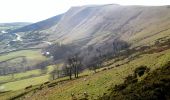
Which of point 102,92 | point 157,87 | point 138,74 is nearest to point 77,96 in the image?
point 102,92

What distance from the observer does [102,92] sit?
213ft

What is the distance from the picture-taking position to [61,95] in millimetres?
79125

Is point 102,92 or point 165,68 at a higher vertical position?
point 165,68

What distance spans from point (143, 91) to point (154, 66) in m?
16.6

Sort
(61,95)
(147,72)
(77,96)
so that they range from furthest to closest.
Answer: (61,95) < (77,96) < (147,72)

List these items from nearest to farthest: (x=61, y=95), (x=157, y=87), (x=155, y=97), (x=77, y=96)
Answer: (x=155, y=97), (x=157, y=87), (x=77, y=96), (x=61, y=95)

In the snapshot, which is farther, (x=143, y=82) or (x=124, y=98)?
(x=143, y=82)

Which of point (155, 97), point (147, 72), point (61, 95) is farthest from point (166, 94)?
point (61, 95)

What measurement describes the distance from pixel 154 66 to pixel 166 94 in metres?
18.9

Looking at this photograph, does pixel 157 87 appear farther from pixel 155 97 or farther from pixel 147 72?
pixel 147 72

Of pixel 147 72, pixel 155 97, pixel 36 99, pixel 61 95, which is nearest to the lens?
pixel 155 97

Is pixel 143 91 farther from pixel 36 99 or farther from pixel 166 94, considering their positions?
pixel 36 99

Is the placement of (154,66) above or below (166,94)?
above

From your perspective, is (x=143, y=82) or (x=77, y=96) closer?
(x=143, y=82)
